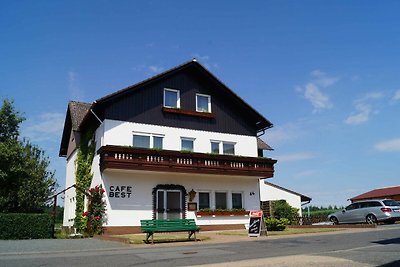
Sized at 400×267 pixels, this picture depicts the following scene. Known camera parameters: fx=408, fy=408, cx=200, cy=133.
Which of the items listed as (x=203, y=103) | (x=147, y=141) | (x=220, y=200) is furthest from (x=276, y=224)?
(x=203, y=103)

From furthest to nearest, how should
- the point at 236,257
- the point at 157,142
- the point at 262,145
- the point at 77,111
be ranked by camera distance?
the point at 262,145, the point at 77,111, the point at 157,142, the point at 236,257

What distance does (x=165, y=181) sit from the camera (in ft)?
78.8

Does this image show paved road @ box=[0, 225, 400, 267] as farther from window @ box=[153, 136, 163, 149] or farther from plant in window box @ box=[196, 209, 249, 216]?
plant in window box @ box=[196, 209, 249, 216]

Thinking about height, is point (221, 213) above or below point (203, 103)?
below

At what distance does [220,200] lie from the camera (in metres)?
26.0

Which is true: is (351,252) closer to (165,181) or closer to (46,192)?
(165,181)

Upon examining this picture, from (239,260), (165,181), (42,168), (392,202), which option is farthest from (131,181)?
(42,168)

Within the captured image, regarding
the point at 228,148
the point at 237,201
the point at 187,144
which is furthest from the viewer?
the point at 228,148

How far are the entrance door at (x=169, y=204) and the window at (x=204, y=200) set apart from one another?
59.0 inches

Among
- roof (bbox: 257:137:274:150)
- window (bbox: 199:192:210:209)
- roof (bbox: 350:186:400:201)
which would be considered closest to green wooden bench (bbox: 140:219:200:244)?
window (bbox: 199:192:210:209)

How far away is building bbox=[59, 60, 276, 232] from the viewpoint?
22406 mm

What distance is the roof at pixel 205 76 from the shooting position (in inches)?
915

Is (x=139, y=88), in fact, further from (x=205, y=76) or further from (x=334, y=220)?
(x=334, y=220)

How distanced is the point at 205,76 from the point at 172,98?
2934 millimetres
